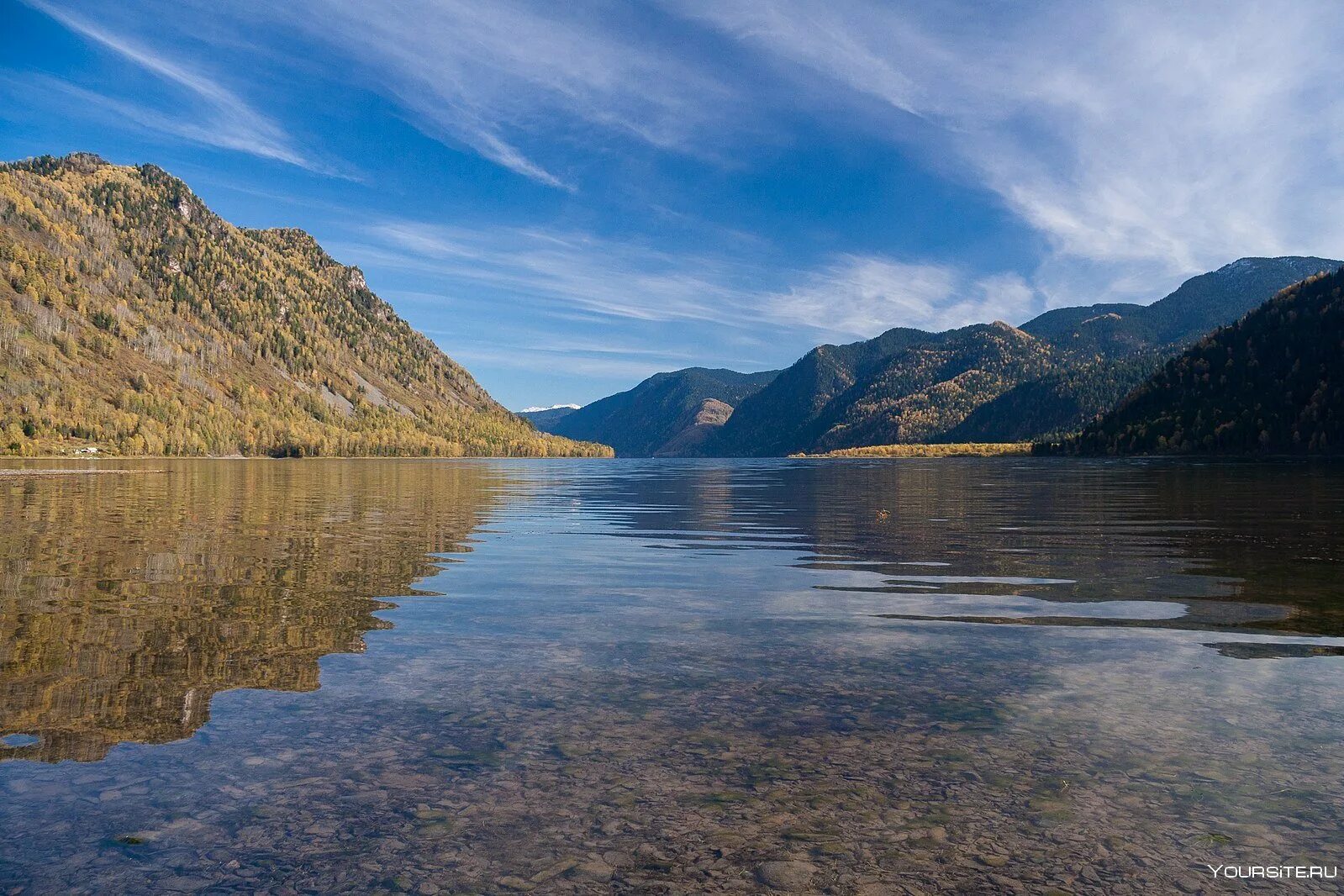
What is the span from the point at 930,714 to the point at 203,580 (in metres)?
18.3

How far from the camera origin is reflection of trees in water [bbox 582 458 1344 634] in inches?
790

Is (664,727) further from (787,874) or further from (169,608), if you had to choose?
(169,608)

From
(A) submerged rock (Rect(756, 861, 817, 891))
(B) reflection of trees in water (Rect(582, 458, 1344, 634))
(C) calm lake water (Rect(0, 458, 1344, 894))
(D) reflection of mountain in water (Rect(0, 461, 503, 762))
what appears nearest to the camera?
(A) submerged rock (Rect(756, 861, 817, 891))

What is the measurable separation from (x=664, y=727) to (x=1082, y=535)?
2917 cm

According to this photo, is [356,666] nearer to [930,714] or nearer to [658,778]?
[658,778]

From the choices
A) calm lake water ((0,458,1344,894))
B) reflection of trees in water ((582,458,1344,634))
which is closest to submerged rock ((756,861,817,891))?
calm lake water ((0,458,1344,894))

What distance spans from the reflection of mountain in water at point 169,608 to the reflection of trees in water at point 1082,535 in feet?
44.5

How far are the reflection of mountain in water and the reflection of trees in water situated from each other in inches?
533

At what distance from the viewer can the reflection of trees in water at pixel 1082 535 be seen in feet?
65.9

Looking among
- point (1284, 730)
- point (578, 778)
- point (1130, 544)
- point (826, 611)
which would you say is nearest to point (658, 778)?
point (578, 778)

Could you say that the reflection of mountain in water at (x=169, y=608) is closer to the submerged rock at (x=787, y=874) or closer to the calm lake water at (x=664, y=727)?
the calm lake water at (x=664, y=727)

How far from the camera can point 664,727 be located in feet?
31.9

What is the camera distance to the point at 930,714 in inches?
400

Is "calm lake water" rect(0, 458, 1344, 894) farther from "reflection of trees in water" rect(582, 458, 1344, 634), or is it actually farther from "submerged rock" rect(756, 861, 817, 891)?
"reflection of trees in water" rect(582, 458, 1344, 634)
